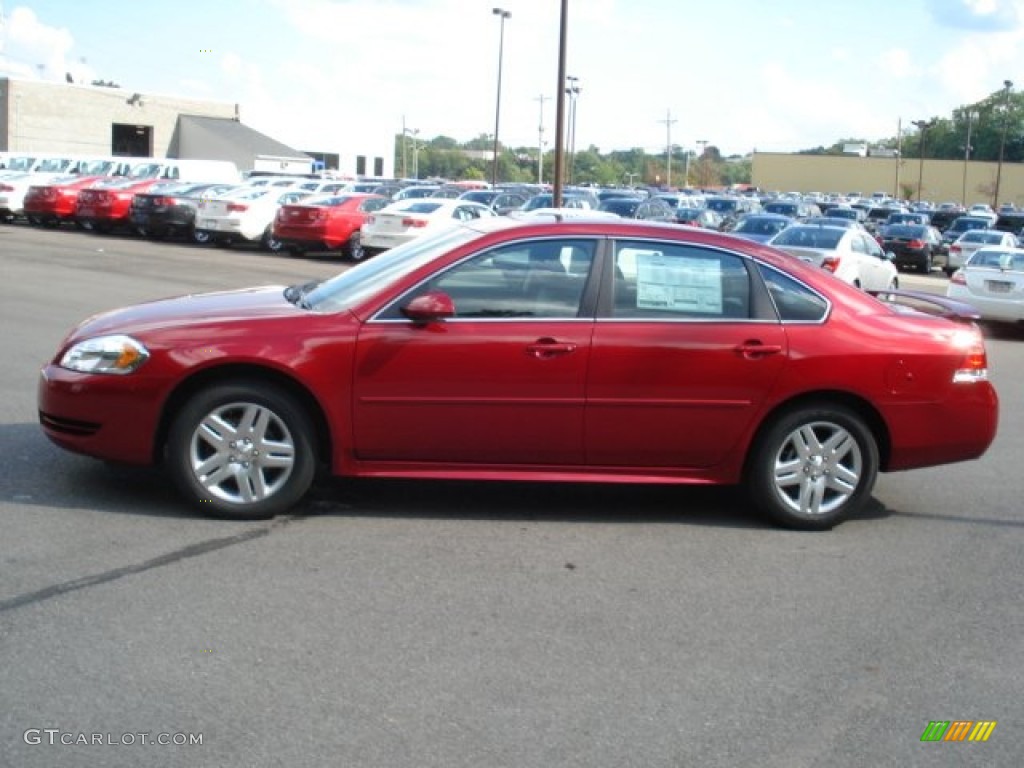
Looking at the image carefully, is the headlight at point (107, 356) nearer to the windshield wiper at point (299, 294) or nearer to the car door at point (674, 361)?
the windshield wiper at point (299, 294)

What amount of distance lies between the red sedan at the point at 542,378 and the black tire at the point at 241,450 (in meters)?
0.01

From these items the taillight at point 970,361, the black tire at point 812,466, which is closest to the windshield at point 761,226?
the taillight at point 970,361

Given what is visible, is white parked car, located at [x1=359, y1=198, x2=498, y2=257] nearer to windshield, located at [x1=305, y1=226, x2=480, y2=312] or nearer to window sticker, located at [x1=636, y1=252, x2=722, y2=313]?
windshield, located at [x1=305, y1=226, x2=480, y2=312]

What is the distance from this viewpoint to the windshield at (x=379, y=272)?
21.5 ft

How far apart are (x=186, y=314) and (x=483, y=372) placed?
160 cm

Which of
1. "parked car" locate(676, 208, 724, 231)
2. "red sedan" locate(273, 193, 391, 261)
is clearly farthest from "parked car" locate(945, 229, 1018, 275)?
"red sedan" locate(273, 193, 391, 261)

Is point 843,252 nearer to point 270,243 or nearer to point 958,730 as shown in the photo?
point 270,243

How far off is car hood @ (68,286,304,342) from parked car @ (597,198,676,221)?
30.4 meters

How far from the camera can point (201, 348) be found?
6215 millimetres

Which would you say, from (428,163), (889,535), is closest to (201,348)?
(889,535)

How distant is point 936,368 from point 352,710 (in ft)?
13.3

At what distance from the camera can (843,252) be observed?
20719mm

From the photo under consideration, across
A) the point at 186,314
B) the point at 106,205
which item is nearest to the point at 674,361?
the point at 186,314

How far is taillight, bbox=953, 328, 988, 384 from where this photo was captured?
6.88 meters
